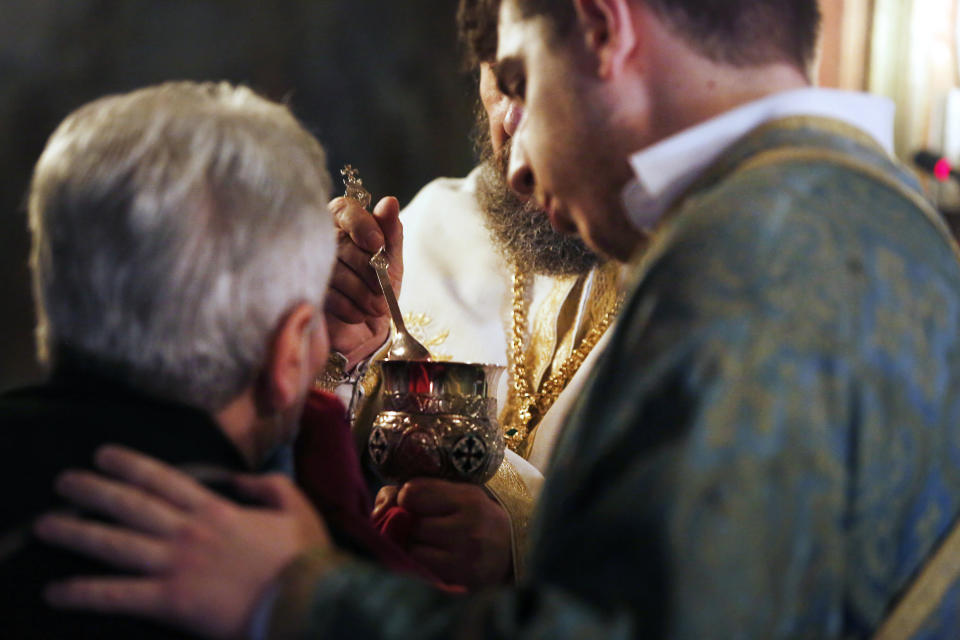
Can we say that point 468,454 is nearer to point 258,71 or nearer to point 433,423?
point 433,423

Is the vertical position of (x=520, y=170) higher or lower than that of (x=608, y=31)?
lower

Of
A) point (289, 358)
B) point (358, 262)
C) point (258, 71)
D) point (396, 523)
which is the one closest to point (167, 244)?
point (289, 358)

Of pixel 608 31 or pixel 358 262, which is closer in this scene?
pixel 608 31

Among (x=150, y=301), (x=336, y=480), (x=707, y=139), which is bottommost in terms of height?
(x=336, y=480)

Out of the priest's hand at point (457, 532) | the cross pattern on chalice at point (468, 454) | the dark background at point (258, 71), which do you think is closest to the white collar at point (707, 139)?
the cross pattern on chalice at point (468, 454)

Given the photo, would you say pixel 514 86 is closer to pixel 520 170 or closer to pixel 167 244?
pixel 520 170

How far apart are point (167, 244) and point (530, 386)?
193 cm

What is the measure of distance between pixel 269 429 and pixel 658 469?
57 cm

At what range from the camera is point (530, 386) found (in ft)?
10.3

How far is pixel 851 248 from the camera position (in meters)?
1.22

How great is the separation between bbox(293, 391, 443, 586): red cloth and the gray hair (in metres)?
0.25

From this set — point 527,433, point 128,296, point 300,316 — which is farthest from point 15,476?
point 527,433

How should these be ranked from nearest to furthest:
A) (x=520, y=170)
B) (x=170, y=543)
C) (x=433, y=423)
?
(x=170, y=543), (x=520, y=170), (x=433, y=423)

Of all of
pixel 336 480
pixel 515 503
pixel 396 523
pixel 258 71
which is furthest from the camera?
pixel 258 71
